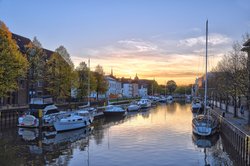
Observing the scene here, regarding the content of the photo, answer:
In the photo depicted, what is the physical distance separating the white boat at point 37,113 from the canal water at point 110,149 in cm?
162

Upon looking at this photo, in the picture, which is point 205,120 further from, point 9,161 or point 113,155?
point 9,161

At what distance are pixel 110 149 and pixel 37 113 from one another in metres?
18.0

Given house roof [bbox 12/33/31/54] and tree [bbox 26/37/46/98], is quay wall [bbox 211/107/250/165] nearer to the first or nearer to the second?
tree [bbox 26/37/46/98]

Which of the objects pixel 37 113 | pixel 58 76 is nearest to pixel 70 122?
pixel 37 113

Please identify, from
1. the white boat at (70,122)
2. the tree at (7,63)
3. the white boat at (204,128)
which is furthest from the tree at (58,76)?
the white boat at (204,128)

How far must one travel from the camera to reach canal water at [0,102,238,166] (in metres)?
25.0

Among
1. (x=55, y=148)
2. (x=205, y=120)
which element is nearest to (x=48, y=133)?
(x=55, y=148)

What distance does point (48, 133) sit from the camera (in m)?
39.9

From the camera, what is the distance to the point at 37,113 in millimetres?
43812

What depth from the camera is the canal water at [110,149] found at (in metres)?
25.0

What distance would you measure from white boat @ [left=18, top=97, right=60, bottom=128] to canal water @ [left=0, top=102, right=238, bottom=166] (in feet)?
5.33

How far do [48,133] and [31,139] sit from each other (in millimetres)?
5078

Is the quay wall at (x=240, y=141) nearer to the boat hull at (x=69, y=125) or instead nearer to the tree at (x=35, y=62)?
the boat hull at (x=69, y=125)

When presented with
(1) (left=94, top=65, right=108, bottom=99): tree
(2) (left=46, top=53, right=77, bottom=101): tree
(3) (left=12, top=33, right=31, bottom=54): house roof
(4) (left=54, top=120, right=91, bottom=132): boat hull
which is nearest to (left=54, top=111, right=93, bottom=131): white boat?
(4) (left=54, top=120, right=91, bottom=132): boat hull
